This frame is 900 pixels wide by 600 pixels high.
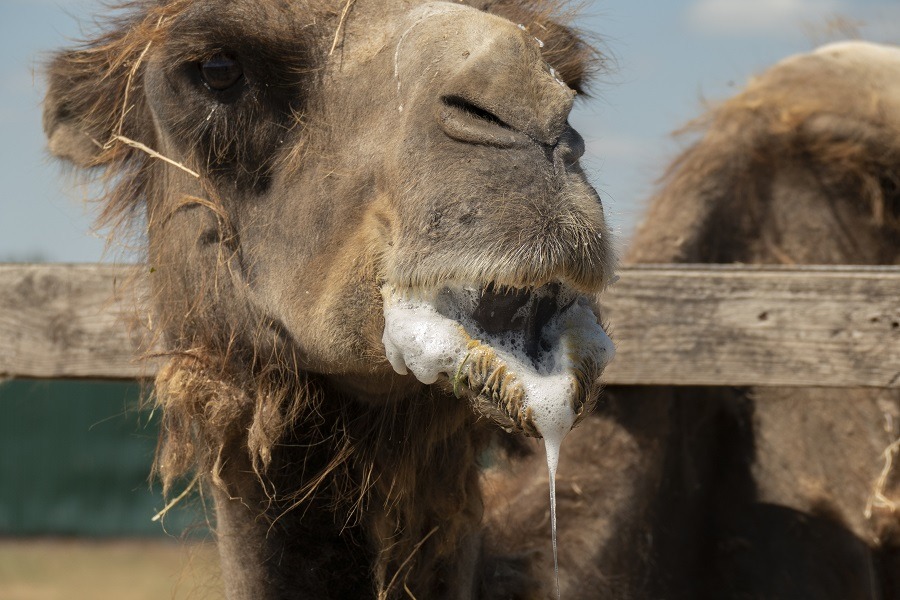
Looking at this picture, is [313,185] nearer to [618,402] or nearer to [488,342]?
[488,342]

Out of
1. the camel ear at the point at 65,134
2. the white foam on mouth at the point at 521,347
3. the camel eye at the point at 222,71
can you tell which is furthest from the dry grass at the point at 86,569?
the white foam on mouth at the point at 521,347

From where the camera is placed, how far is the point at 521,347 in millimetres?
2041

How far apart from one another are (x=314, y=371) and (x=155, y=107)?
2.51 ft

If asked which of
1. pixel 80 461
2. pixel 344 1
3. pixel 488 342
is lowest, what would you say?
pixel 80 461

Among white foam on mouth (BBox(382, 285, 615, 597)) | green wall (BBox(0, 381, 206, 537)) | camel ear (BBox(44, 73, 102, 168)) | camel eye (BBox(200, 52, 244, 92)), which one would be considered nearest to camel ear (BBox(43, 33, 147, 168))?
camel ear (BBox(44, 73, 102, 168))

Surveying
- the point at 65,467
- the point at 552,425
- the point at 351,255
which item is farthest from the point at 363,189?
the point at 65,467

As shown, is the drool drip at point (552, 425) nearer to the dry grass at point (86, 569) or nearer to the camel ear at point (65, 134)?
the camel ear at point (65, 134)

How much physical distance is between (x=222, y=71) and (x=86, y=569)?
1643 cm

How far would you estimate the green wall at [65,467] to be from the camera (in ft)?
60.1

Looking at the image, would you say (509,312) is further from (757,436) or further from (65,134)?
(757,436)

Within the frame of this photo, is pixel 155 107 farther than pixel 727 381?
No

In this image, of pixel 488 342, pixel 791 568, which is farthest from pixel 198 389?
pixel 791 568

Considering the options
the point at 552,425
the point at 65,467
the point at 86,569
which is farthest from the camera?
the point at 65,467

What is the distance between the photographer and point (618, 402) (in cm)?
371
